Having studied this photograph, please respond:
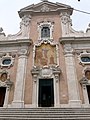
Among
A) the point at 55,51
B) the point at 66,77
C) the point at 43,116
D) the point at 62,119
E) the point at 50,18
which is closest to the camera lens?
the point at 62,119

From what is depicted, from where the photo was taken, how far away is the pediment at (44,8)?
19.9 metres

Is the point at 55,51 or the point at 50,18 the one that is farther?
the point at 50,18

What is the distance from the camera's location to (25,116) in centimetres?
1012

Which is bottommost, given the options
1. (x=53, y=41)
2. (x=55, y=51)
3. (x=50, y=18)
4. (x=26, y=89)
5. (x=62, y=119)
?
(x=62, y=119)

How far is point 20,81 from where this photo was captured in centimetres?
1536

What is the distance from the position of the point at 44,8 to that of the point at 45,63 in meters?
7.03

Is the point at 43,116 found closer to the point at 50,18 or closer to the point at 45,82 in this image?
the point at 45,82

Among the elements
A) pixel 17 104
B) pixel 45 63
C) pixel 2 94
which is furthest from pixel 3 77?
pixel 45 63

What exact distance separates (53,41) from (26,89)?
522 cm

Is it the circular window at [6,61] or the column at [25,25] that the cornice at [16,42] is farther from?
the circular window at [6,61]

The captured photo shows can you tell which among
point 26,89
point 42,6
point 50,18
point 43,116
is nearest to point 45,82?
point 26,89

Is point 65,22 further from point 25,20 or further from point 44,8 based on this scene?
point 25,20

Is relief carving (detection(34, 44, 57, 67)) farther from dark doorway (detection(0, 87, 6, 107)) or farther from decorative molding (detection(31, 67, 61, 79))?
dark doorway (detection(0, 87, 6, 107))

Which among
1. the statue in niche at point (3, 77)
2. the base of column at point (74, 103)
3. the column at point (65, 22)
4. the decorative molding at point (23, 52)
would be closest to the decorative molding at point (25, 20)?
the decorative molding at point (23, 52)
